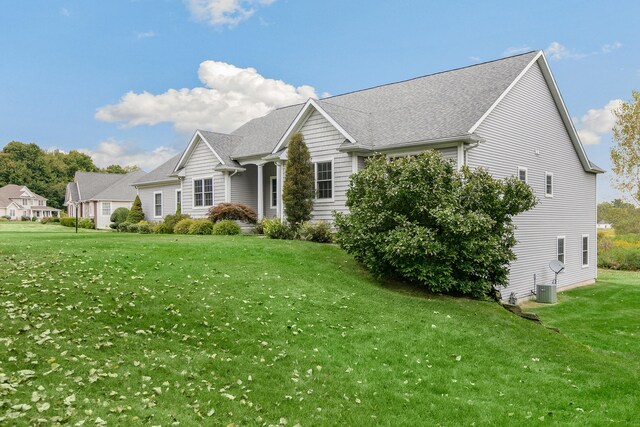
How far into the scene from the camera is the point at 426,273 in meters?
13.2

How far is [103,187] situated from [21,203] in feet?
127

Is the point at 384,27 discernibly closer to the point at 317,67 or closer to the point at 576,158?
the point at 317,67

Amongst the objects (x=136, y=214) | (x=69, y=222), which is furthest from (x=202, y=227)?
(x=69, y=222)

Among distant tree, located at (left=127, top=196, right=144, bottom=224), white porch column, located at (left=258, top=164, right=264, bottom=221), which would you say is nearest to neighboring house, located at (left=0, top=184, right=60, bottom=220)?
distant tree, located at (left=127, top=196, right=144, bottom=224)

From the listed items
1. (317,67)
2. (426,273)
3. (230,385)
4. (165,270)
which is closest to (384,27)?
(317,67)

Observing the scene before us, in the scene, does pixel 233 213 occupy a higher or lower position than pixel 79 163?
lower

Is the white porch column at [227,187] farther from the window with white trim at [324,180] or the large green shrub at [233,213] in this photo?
the window with white trim at [324,180]

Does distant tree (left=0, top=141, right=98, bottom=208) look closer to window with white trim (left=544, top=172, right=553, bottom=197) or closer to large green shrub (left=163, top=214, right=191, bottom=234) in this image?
large green shrub (left=163, top=214, right=191, bottom=234)

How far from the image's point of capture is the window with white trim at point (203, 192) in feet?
84.8

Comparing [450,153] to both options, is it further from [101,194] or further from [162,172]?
Result: [101,194]

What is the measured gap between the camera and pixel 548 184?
70.4ft

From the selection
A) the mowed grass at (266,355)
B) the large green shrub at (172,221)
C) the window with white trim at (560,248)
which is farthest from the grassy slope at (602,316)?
the large green shrub at (172,221)

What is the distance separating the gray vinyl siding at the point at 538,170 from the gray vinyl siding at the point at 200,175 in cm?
1328

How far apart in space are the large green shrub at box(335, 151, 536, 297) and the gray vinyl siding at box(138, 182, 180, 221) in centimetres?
1911
